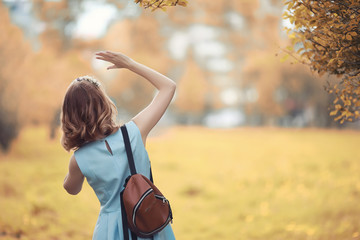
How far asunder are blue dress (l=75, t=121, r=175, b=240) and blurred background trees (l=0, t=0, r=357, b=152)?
16.3ft

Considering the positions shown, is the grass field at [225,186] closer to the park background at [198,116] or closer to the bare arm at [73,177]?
the park background at [198,116]

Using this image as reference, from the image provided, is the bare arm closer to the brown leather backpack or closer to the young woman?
the young woman

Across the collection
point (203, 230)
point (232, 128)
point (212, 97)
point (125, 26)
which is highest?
point (125, 26)

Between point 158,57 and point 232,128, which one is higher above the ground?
point 158,57

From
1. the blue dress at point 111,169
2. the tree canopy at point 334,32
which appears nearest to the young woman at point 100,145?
the blue dress at point 111,169

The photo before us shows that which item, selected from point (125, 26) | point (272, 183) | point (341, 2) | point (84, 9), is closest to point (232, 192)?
point (272, 183)

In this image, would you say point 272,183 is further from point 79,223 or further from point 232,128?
point 79,223

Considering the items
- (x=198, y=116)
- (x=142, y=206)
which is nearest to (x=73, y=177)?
(x=142, y=206)

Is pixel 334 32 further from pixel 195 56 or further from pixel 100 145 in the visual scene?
pixel 195 56

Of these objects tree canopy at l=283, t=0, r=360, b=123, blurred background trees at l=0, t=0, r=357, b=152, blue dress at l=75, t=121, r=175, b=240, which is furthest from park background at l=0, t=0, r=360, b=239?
blue dress at l=75, t=121, r=175, b=240

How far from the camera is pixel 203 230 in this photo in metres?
5.00

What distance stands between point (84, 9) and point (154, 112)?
569 centimetres

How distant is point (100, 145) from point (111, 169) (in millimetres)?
74

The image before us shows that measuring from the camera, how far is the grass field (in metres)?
4.73
